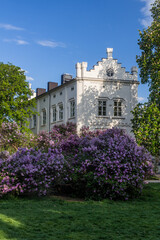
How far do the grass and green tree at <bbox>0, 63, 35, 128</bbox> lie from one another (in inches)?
1095

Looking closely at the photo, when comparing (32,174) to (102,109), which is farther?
(102,109)

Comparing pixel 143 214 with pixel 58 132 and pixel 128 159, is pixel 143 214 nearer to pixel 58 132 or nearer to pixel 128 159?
pixel 128 159

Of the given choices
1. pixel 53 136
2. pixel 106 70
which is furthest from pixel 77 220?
pixel 106 70

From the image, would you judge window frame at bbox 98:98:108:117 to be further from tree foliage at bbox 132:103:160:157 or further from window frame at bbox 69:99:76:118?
tree foliage at bbox 132:103:160:157

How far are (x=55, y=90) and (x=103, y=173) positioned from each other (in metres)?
33.4

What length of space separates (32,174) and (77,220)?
4.10m

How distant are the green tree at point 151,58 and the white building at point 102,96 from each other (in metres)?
7.62

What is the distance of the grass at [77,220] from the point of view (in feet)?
22.9

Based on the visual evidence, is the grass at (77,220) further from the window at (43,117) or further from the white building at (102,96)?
the window at (43,117)

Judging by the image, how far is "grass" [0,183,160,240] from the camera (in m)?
6.99

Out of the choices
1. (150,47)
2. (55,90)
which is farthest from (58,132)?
(55,90)

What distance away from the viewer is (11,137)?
22297 mm

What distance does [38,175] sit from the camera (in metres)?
12.2

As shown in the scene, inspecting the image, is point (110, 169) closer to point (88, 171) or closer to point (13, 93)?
point (88, 171)
